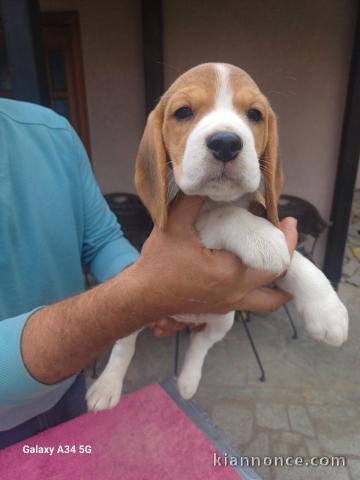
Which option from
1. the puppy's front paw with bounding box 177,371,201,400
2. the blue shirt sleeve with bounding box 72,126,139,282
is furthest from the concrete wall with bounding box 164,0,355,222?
the puppy's front paw with bounding box 177,371,201,400

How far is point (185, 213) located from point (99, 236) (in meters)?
0.79

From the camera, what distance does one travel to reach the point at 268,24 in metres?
4.71

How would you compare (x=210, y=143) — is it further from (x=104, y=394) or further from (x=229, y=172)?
(x=104, y=394)

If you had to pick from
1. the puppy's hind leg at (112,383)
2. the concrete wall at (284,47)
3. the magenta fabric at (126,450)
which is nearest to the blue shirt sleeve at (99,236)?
the puppy's hind leg at (112,383)

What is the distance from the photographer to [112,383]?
6.68 ft

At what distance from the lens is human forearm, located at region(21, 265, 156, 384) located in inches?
52.2

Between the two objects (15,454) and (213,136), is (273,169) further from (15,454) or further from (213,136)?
(15,454)

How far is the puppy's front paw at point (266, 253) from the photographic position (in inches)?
52.5

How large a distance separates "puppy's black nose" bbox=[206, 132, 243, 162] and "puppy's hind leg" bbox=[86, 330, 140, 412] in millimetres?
1010

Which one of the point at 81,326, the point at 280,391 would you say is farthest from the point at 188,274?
the point at 280,391

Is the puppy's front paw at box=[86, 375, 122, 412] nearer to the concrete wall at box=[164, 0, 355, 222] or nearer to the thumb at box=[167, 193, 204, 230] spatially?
the thumb at box=[167, 193, 204, 230]

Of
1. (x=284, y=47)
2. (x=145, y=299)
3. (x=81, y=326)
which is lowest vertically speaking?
(x=81, y=326)

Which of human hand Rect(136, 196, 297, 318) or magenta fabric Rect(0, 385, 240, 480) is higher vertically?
human hand Rect(136, 196, 297, 318)

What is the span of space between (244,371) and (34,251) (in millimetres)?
2843
